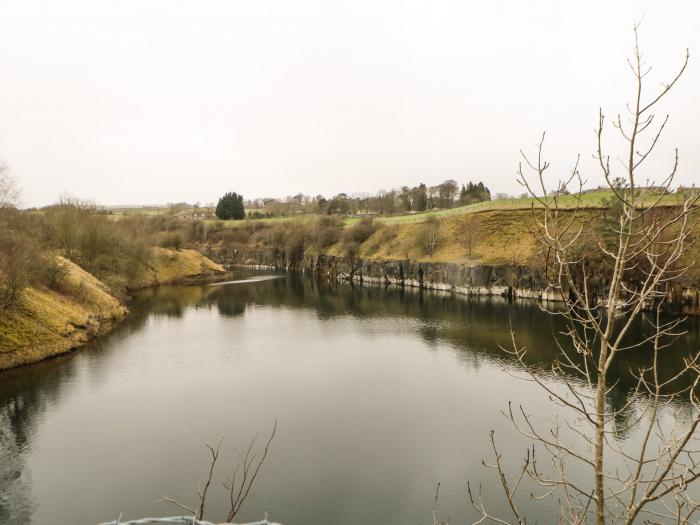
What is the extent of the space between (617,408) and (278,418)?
44.7 ft

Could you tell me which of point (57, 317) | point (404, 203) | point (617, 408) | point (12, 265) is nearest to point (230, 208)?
point (404, 203)

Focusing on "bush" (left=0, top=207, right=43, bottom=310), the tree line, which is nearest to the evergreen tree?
the tree line

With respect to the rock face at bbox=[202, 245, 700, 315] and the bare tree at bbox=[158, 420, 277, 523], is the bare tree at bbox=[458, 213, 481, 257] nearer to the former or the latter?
the rock face at bbox=[202, 245, 700, 315]

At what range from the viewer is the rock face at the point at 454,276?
124 ft

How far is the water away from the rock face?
8937 millimetres

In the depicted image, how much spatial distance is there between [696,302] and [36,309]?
4743cm

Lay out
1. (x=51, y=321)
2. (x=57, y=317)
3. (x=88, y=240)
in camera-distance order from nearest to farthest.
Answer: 1. (x=51, y=321)
2. (x=57, y=317)
3. (x=88, y=240)

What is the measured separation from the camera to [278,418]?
17953 mm

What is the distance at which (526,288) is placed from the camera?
4888 cm

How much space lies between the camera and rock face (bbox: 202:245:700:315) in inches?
1485

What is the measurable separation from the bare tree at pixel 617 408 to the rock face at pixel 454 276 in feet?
11.3

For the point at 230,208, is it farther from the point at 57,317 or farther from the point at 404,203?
the point at 57,317

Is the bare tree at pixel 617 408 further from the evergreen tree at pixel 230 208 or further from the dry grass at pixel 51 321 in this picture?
the evergreen tree at pixel 230 208

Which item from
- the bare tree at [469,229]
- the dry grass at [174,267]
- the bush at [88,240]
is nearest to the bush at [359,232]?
the bare tree at [469,229]
